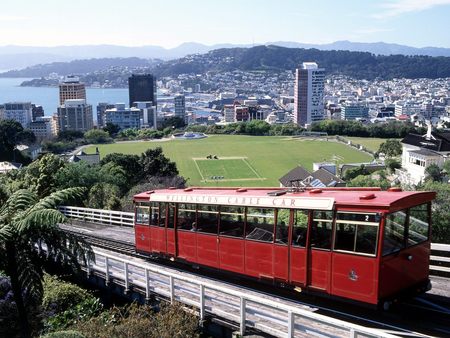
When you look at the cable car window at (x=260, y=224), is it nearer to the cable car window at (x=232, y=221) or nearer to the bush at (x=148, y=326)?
the cable car window at (x=232, y=221)

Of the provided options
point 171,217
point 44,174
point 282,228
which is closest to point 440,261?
point 282,228

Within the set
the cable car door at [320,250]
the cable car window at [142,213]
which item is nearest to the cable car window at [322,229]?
the cable car door at [320,250]

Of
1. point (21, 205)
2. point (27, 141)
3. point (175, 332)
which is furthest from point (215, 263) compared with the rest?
point (27, 141)

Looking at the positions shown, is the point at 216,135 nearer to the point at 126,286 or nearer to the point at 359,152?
the point at 359,152

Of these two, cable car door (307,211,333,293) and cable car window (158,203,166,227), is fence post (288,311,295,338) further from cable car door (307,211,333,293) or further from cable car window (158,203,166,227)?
cable car window (158,203,166,227)

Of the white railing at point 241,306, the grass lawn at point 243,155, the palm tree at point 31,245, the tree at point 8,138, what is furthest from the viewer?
the tree at point 8,138

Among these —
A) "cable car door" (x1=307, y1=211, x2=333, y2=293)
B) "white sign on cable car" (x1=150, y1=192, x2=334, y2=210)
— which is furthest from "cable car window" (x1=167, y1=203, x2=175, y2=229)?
"cable car door" (x1=307, y1=211, x2=333, y2=293)

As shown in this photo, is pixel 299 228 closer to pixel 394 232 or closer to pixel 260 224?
pixel 260 224
